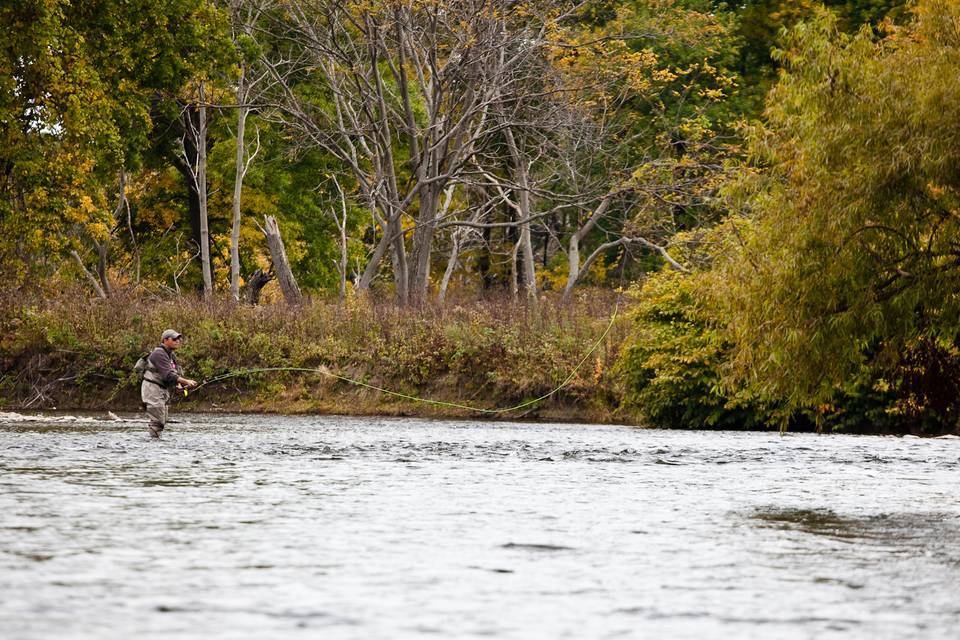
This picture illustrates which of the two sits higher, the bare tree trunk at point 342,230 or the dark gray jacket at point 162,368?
the bare tree trunk at point 342,230

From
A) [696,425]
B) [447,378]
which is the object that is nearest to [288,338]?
[447,378]

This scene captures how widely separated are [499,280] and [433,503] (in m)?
52.0

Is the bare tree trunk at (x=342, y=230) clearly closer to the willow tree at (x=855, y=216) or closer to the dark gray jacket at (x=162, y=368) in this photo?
the dark gray jacket at (x=162, y=368)

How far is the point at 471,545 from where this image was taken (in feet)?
35.9

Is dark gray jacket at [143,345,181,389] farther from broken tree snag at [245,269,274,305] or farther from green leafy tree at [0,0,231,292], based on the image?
broken tree snag at [245,269,274,305]

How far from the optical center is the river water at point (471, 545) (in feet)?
25.5

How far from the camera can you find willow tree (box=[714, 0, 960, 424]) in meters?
14.3

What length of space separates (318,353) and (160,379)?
1481 centimetres

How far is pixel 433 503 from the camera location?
14328 millimetres

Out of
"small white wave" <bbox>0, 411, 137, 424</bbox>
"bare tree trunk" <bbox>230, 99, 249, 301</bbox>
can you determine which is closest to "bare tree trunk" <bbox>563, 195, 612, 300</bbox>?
"bare tree trunk" <bbox>230, 99, 249, 301</bbox>

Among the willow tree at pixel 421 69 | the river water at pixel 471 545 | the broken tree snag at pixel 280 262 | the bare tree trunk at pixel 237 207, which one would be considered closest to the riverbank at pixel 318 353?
the broken tree snag at pixel 280 262

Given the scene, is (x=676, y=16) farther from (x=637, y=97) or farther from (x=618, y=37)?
(x=618, y=37)

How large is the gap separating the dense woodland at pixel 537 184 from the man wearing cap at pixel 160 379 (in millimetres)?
8437

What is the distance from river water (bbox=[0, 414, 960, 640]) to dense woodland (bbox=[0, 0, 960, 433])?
2012 mm
